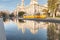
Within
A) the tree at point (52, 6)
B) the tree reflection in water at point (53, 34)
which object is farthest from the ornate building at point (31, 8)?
the tree reflection in water at point (53, 34)

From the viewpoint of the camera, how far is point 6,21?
28.8 ft

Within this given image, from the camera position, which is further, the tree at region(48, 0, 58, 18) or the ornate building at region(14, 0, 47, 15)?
the ornate building at region(14, 0, 47, 15)

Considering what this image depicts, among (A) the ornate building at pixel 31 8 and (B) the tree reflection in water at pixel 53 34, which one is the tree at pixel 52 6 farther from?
(B) the tree reflection in water at pixel 53 34

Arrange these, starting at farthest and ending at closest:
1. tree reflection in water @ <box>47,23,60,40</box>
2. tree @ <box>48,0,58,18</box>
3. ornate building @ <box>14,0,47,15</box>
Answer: ornate building @ <box>14,0,47,15</box>
tree @ <box>48,0,58,18</box>
tree reflection in water @ <box>47,23,60,40</box>

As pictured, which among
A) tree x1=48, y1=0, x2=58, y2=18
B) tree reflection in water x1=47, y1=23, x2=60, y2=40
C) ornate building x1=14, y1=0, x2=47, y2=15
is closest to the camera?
tree reflection in water x1=47, y1=23, x2=60, y2=40

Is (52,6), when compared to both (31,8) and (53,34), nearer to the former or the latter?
(31,8)

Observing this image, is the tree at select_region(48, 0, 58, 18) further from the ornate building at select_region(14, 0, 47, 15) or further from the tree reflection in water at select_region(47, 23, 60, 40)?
the tree reflection in water at select_region(47, 23, 60, 40)

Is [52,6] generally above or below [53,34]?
above

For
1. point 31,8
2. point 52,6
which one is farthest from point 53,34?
point 31,8

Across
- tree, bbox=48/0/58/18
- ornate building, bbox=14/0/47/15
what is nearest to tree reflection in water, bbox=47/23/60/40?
tree, bbox=48/0/58/18

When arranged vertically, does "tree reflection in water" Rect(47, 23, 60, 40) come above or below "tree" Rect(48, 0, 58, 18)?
below

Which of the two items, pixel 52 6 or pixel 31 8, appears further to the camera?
pixel 31 8

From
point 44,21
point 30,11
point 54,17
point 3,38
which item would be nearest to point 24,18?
point 30,11

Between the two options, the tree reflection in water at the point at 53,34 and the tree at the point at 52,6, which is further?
the tree at the point at 52,6
